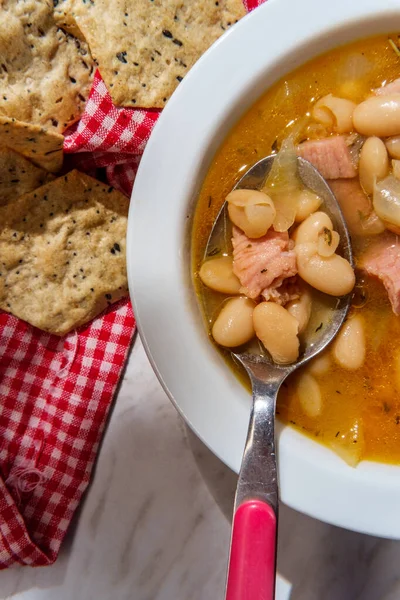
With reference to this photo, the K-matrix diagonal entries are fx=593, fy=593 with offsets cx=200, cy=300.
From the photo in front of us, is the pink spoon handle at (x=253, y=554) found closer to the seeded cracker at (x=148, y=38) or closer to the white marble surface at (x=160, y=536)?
the white marble surface at (x=160, y=536)

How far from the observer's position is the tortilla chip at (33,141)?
1.33 m

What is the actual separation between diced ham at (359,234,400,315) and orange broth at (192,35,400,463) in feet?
0.11

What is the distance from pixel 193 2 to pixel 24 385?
103cm

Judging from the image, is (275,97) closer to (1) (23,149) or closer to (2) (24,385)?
(1) (23,149)

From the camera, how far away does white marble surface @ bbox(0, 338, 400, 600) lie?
5.01 feet

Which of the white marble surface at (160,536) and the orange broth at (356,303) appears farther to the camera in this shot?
the white marble surface at (160,536)

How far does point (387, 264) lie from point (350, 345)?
18cm

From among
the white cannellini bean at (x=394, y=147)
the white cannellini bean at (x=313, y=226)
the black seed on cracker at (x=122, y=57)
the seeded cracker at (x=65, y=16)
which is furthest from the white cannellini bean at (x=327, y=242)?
the seeded cracker at (x=65, y=16)

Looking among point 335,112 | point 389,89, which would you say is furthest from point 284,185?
point 389,89

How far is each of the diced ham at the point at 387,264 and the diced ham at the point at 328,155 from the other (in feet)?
0.55

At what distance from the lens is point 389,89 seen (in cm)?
123

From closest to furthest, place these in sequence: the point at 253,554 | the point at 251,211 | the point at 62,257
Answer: the point at 253,554
the point at 251,211
the point at 62,257

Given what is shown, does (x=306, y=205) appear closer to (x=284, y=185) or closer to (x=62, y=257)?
(x=284, y=185)

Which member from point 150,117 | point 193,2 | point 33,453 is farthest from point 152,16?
point 33,453
